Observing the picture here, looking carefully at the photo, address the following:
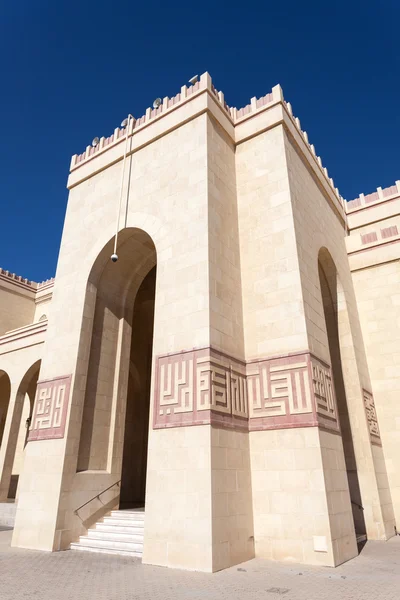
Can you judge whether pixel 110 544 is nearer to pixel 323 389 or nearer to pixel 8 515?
pixel 323 389

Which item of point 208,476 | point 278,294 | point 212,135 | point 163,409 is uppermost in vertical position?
point 212,135

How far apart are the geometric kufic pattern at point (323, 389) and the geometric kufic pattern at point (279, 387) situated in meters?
0.22

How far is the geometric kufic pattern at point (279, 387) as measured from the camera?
7375 millimetres

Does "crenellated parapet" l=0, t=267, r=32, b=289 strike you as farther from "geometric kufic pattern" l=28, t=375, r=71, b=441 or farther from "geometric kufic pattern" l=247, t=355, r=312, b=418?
"geometric kufic pattern" l=247, t=355, r=312, b=418

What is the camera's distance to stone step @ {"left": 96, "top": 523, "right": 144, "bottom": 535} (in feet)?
26.7

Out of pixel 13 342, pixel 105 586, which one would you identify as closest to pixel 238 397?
pixel 105 586

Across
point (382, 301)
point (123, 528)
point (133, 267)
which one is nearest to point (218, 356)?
point (123, 528)

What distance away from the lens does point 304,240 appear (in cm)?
936

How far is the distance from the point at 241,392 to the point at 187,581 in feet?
10.4

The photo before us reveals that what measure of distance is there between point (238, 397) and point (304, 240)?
3.89 m

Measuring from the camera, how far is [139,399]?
47.7 ft

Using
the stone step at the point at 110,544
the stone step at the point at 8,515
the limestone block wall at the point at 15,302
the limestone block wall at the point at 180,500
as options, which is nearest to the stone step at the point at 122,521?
the stone step at the point at 110,544

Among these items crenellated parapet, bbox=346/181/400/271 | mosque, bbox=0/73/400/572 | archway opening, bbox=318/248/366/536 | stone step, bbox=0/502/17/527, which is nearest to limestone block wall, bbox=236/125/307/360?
mosque, bbox=0/73/400/572

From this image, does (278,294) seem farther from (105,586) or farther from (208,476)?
(105,586)
